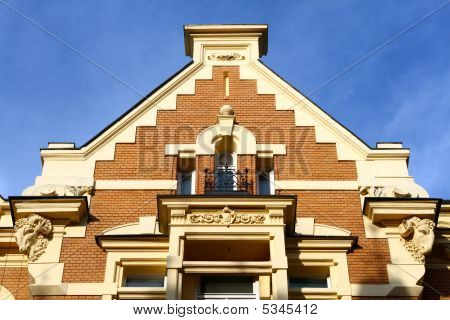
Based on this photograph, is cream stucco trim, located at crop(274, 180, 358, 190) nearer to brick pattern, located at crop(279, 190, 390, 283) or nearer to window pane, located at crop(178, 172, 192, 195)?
brick pattern, located at crop(279, 190, 390, 283)

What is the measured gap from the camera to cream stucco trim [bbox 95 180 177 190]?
13.8m

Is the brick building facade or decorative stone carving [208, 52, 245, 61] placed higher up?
decorative stone carving [208, 52, 245, 61]

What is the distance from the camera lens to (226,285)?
40.2 ft

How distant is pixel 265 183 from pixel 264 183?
0.02m

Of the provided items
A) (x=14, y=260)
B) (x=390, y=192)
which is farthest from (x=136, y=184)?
(x=390, y=192)

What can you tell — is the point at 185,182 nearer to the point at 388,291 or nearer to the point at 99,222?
the point at 99,222

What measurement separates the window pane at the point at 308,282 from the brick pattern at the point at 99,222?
288 cm

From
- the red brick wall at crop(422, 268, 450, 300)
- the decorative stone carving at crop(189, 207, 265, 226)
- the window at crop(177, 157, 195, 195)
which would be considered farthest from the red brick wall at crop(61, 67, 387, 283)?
the decorative stone carving at crop(189, 207, 265, 226)

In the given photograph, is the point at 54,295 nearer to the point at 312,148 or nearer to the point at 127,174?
the point at 127,174

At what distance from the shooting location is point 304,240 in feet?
41.5

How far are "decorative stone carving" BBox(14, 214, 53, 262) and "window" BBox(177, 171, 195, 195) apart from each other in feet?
8.76

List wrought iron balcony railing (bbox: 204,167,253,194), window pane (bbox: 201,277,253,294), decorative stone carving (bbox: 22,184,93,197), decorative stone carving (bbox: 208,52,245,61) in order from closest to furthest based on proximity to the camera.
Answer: window pane (bbox: 201,277,253,294) < decorative stone carving (bbox: 22,184,93,197) < wrought iron balcony railing (bbox: 204,167,253,194) < decorative stone carving (bbox: 208,52,245,61)

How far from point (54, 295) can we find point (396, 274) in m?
5.85
